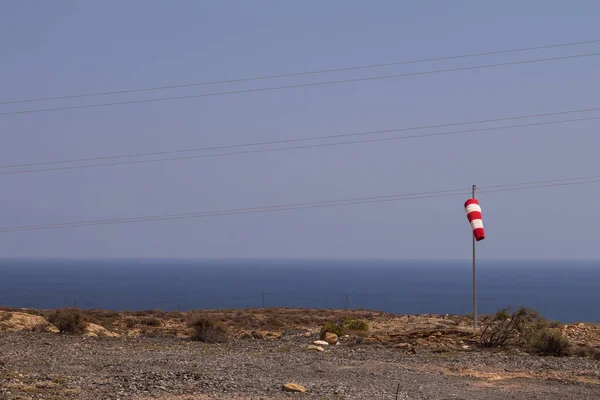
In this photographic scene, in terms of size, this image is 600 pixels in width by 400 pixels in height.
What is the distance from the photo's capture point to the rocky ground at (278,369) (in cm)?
1561

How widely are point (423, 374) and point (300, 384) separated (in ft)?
14.0

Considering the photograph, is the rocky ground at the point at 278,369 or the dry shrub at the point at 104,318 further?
the dry shrub at the point at 104,318

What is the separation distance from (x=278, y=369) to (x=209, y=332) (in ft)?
29.0

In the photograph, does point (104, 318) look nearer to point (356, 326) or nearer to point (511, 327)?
point (356, 326)

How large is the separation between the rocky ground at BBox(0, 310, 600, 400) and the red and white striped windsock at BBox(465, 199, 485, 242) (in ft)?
13.6

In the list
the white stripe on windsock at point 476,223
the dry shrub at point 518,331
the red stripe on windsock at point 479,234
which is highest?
the white stripe on windsock at point 476,223

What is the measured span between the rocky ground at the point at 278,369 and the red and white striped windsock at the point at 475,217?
4154 millimetres

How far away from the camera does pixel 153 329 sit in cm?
3684

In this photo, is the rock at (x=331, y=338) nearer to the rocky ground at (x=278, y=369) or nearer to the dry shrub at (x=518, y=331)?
the rocky ground at (x=278, y=369)

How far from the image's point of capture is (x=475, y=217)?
30.3m

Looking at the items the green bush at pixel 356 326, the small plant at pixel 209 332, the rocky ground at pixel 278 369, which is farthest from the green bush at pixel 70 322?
the green bush at pixel 356 326

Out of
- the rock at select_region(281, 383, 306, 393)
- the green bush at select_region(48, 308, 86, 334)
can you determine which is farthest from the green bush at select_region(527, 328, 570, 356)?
the green bush at select_region(48, 308, 86, 334)

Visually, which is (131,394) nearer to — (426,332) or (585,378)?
(585,378)

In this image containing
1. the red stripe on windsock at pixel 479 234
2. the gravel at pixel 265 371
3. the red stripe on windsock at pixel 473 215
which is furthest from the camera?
the red stripe on windsock at pixel 473 215
